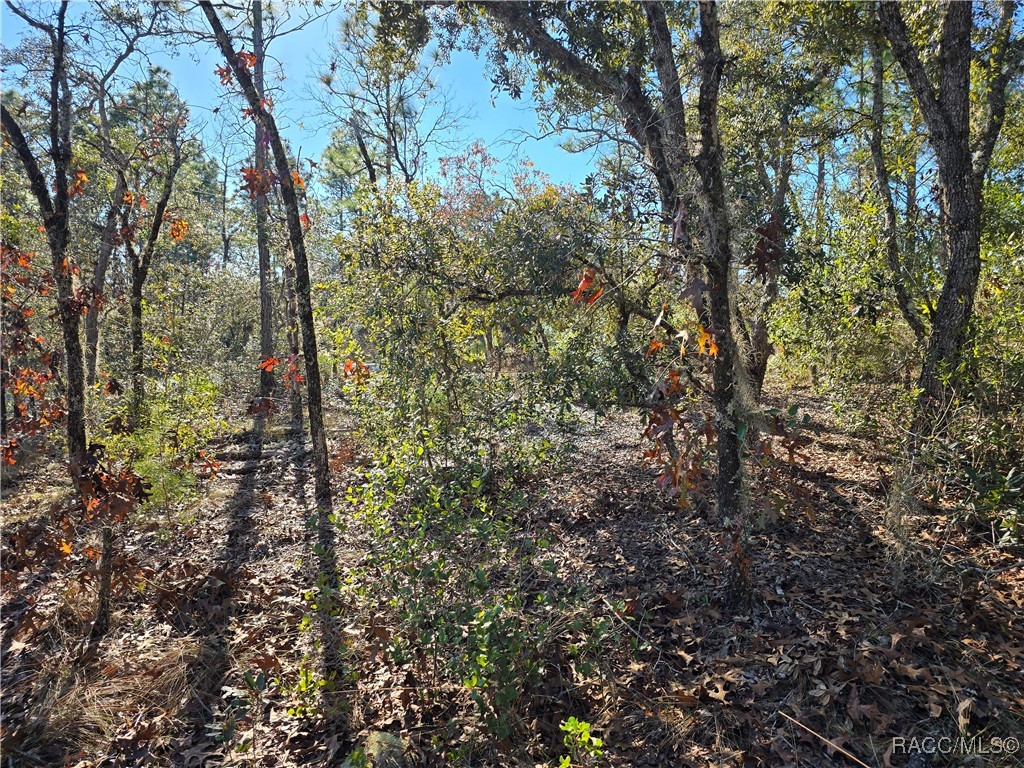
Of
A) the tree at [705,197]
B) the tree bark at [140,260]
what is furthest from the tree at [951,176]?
the tree bark at [140,260]

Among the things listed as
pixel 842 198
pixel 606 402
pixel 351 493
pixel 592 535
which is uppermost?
pixel 842 198

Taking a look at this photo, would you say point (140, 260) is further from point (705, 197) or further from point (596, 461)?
point (705, 197)

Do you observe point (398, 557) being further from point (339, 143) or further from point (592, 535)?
point (339, 143)

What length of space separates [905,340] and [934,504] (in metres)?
2.41

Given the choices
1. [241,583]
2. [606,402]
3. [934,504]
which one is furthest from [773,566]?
[241,583]

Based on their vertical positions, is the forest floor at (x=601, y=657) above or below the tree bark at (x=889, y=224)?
below

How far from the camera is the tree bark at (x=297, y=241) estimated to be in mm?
5875

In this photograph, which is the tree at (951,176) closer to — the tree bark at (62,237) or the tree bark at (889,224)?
the tree bark at (889,224)

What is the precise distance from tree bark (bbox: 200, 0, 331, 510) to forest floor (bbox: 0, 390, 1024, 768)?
1635 millimetres

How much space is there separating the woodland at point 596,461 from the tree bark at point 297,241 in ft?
0.12

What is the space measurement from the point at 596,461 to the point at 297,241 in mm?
4650

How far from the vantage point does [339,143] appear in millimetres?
18297

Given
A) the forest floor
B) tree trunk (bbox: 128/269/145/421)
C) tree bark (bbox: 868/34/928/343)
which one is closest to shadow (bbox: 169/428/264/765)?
the forest floor

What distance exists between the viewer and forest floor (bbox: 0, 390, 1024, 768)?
2.97 meters
